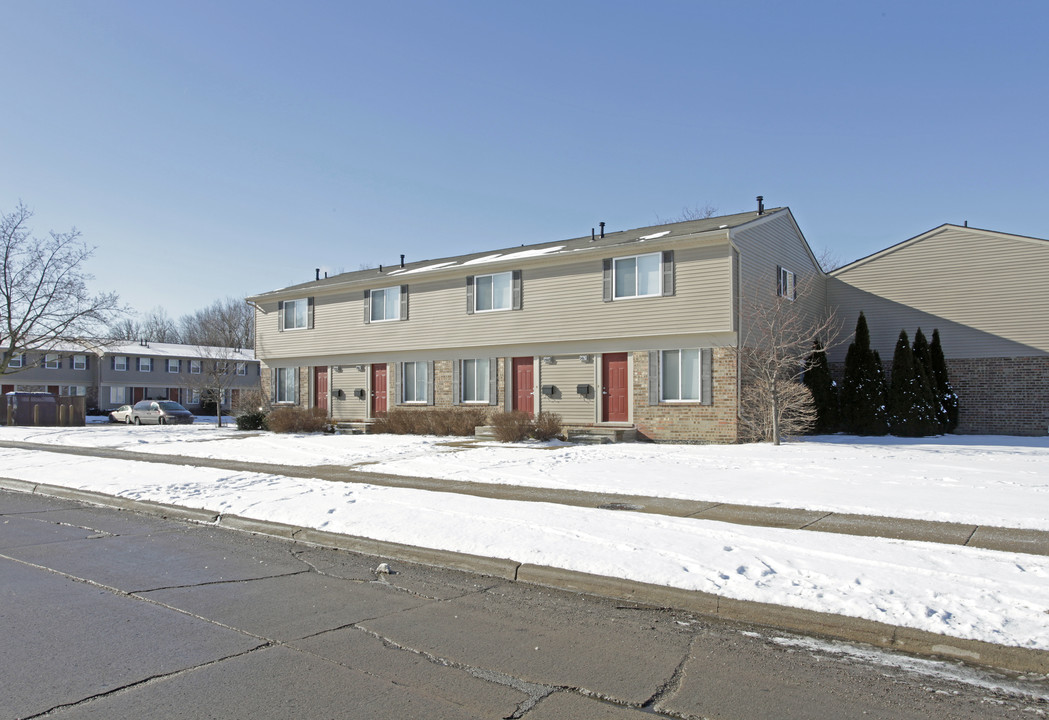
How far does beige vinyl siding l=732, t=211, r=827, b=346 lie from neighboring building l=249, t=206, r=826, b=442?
73mm

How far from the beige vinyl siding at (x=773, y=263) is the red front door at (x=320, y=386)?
51.4 ft

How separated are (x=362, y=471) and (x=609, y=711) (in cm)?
997

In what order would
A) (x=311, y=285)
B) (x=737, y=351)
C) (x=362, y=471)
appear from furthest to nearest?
(x=311, y=285) < (x=737, y=351) < (x=362, y=471)

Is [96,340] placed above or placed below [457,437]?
above

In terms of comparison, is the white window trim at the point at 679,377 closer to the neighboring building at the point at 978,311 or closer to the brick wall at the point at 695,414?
the brick wall at the point at 695,414

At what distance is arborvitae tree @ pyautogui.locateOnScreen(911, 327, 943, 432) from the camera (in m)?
20.6

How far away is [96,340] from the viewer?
38562 millimetres

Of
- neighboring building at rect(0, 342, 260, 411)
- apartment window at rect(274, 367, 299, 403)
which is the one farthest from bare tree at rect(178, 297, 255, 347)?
apartment window at rect(274, 367, 299, 403)

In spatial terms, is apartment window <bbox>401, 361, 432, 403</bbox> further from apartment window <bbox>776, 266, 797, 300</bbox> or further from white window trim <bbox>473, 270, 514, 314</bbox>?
apartment window <bbox>776, 266, 797, 300</bbox>

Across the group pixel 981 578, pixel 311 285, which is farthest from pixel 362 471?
pixel 311 285

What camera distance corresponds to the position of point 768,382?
17453 mm

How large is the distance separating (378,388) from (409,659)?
21.7 meters

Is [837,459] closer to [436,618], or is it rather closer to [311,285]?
[436,618]

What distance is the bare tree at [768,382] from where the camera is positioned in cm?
1755
